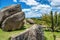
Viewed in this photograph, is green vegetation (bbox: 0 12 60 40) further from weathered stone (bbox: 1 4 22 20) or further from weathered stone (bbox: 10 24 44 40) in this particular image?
weathered stone (bbox: 10 24 44 40)

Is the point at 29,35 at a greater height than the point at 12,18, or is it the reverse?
the point at 12,18

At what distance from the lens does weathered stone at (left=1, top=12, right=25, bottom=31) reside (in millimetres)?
4594

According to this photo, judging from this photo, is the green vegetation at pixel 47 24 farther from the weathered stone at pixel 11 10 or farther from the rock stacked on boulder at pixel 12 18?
the weathered stone at pixel 11 10

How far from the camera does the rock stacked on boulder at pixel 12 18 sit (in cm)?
461

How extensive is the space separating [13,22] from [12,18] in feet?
0.35

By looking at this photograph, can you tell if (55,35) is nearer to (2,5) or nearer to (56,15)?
(56,15)

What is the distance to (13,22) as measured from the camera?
4.64 m

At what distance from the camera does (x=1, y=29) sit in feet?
15.3

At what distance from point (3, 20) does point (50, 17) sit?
3.87 feet

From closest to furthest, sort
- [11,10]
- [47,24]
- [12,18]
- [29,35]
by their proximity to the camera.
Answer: [29,35] < [47,24] < [12,18] < [11,10]

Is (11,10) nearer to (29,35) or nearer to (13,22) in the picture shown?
(13,22)

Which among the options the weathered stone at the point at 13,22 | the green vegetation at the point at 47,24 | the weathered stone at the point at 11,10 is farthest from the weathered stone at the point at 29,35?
the weathered stone at the point at 11,10

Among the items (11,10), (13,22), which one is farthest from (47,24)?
(11,10)

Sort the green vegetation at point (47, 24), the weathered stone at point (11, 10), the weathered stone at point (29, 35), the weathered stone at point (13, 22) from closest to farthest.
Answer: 1. the weathered stone at point (29, 35)
2. the green vegetation at point (47, 24)
3. the weathered stone at point (13, 22)
4. the weathered stone at point (11, 10)
